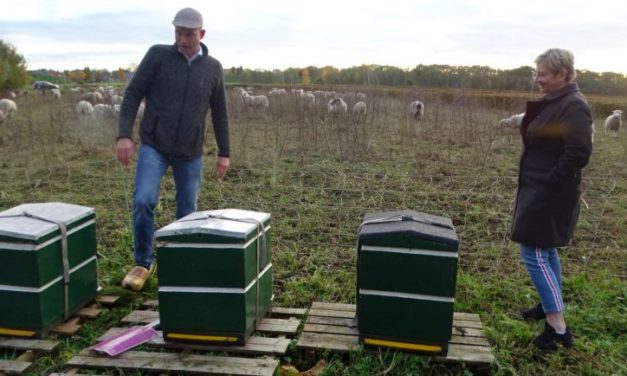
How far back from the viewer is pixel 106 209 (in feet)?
20.7

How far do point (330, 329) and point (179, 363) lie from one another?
0.97 m

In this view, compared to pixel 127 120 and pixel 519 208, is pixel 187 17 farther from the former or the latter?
pixel 519 208

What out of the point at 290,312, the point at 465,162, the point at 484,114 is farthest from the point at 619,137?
the point at 290,312

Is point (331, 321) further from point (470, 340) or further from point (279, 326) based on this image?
point (470, 340)

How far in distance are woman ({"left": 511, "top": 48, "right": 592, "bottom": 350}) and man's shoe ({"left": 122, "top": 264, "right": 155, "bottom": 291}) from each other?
2.75 metres

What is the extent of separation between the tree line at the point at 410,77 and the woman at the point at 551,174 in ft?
31.0

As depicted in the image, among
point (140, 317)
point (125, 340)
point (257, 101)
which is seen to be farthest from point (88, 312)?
point (257, 101)

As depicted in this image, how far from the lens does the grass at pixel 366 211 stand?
3211 millimetres

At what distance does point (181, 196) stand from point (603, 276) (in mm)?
3707

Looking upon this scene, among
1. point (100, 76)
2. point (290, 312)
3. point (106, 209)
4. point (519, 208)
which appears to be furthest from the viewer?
point (100, 76)

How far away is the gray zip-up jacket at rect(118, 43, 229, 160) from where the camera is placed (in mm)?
3775

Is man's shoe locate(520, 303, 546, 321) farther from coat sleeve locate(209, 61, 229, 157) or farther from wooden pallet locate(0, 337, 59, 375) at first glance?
wooden pallet locate(0, 337, 59, 375)

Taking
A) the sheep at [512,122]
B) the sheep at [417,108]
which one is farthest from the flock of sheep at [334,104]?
the sheep at [512,122]

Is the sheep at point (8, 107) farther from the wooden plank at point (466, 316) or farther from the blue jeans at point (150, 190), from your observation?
the wooden plank at point (466, 316)
